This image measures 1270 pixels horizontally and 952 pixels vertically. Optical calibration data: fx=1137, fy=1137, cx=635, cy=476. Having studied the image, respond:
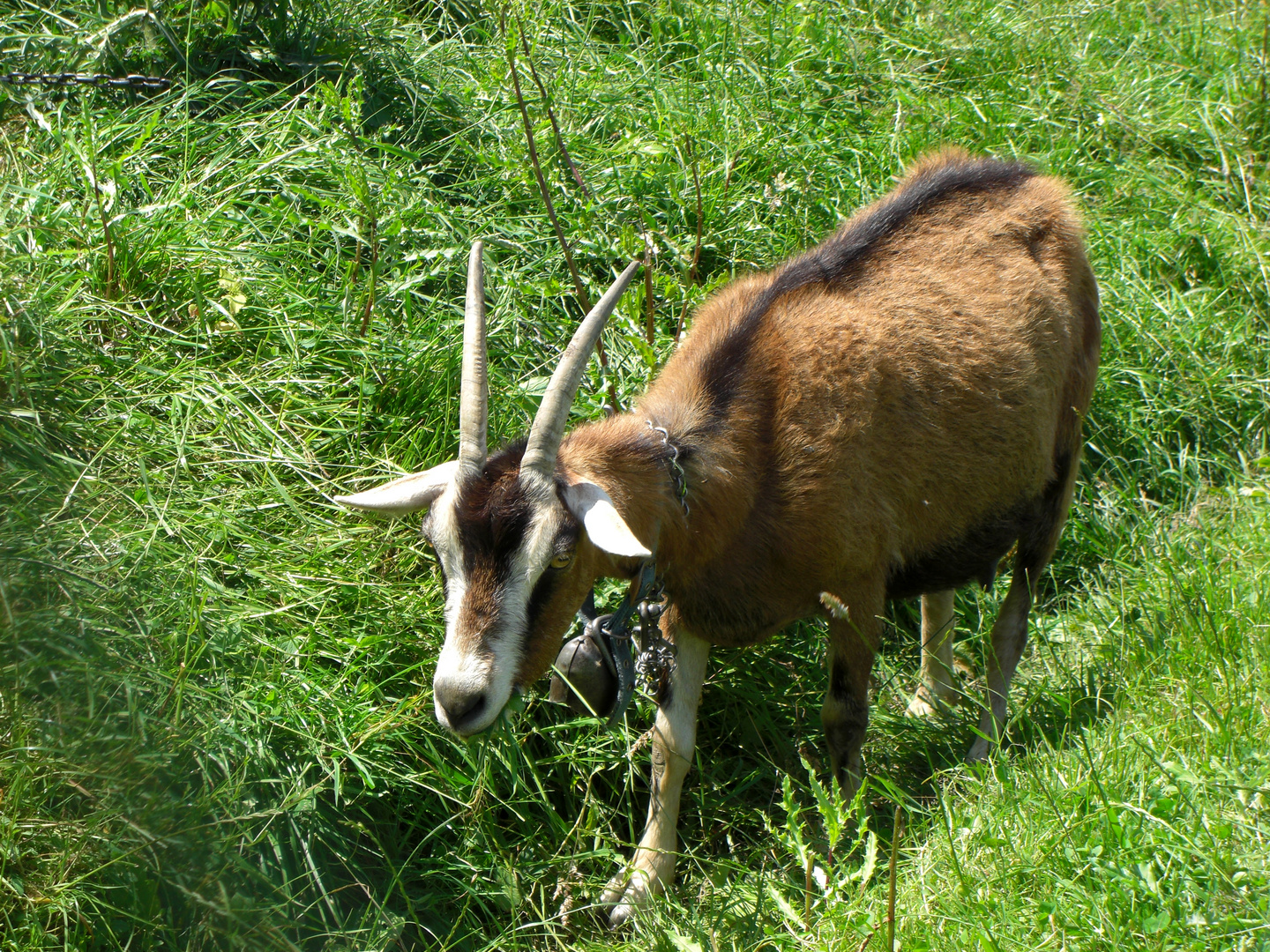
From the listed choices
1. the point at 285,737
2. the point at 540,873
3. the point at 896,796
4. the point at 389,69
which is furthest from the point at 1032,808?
the point at 389,69

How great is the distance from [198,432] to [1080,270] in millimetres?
3937

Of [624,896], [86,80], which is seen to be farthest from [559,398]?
[86,80]

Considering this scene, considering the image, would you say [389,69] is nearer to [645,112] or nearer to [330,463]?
[645,112]

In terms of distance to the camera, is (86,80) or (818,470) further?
(86,80)

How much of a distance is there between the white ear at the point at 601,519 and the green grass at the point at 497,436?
0.77 meters

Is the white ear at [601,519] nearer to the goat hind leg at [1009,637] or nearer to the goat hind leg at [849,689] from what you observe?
the goat hind leg at [849,689]

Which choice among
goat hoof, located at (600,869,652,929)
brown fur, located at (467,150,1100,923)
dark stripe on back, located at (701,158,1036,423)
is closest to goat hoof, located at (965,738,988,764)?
brown fur, located at (467,150,1100,923)

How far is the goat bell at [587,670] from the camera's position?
3.75 metres

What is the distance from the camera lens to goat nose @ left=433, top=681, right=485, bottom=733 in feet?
10.3

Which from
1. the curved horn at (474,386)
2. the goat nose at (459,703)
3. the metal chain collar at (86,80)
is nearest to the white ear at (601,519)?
the curved horn at (474,386)

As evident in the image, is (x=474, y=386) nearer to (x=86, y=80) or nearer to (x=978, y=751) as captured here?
(x=978, y=751)

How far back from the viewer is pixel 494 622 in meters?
3.23

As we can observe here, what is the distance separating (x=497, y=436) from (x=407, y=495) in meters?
1.44

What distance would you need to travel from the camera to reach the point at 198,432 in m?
4.80
